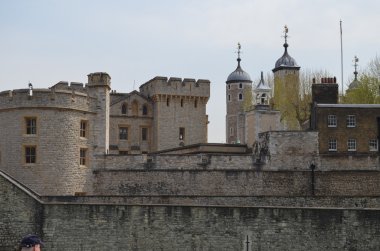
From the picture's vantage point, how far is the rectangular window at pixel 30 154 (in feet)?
116

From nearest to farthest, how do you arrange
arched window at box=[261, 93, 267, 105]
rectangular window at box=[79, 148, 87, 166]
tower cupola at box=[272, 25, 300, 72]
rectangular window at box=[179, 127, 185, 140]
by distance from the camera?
rectangular window at box=[79, 148, 87, 166] < rectangular window at box=[179, 127, 185, 140] < arched window at box=[261, 93, 267, 105] < tower cupola at box=[272, 25, 300, 72]

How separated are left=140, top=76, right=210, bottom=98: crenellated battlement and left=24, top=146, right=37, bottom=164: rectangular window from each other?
1021 inches

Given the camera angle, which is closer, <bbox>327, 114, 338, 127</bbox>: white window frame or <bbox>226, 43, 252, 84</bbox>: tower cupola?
<bbox>327, 114, 338, 127</bbox>: white window frame

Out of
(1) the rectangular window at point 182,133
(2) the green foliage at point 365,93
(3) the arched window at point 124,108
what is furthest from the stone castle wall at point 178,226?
(3) the arched window at point 124,108

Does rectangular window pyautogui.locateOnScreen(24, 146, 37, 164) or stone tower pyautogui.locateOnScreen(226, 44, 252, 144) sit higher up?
stone tower pyautogui.locateOnScreen(226, 44, 252, 144)

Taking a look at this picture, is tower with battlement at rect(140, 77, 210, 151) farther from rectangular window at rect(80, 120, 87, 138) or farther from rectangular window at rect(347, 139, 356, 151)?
rectangular window at rect(80, 120, 87, 138)

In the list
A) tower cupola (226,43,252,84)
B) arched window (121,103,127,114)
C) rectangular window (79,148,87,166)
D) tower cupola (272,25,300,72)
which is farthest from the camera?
tower cupola (226,43,252,84)

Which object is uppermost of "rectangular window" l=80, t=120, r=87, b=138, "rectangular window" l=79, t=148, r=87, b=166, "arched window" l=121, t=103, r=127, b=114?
"arched window" l=121, t=103, r=127, b=114

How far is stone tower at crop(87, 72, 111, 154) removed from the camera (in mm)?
37500

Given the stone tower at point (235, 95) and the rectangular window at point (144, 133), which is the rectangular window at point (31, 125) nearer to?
the rectangular window at point (144, 133)

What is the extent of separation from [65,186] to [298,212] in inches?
443

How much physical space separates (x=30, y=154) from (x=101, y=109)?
475 cm

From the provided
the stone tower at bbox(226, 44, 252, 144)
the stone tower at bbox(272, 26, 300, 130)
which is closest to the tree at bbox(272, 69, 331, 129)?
the stone tower at bbox(272, 26, 300, 130)

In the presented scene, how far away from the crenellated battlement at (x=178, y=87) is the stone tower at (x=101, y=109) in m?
20.4
